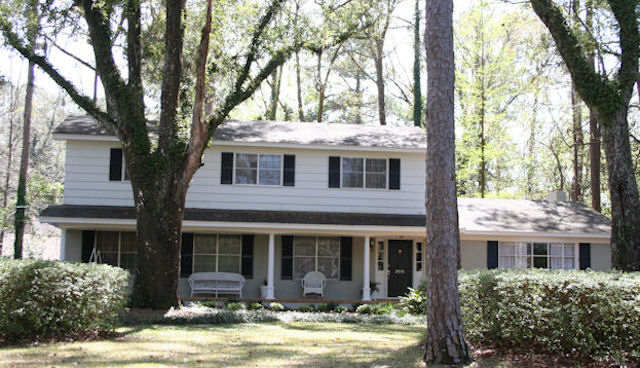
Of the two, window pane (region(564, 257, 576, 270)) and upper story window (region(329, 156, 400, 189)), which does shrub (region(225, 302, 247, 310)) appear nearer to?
upper story window (region(329, 156, 400, 189))

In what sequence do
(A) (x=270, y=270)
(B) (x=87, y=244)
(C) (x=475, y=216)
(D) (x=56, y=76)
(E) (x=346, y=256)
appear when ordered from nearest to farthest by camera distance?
(D) (x=56, y=76), (A) (x=270, y=270), (B) (x=87, y=244), (E) (x=346, y=256), (C) (x=475, y=216)

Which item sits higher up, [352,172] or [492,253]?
[352,172]

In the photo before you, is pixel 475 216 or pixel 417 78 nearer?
pixel 475 216

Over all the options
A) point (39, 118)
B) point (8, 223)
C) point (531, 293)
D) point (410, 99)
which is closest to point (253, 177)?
point (531, 293)

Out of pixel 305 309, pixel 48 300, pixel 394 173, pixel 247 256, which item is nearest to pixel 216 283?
pixel 247 256

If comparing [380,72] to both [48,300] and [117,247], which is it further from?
[48,300]

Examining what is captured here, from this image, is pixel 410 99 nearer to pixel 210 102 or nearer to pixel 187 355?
pixel 210 102

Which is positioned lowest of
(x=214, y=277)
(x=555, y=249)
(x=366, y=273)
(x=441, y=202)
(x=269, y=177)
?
(x=214, y=277)

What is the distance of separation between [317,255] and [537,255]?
747cm

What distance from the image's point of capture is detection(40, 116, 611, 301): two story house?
1934 centimetres

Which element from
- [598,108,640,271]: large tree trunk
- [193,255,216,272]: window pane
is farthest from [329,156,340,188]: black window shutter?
[598,108,640,271]: large tree trunk

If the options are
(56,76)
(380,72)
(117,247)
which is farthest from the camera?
(380,72)

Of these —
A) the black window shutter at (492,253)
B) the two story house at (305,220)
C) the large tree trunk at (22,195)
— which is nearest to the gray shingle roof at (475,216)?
the two story house at (305,220)

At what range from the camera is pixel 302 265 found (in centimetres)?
2077
